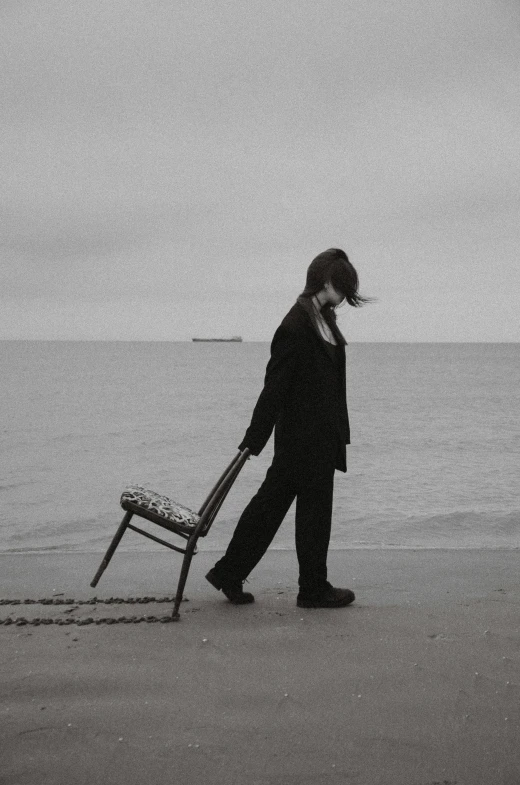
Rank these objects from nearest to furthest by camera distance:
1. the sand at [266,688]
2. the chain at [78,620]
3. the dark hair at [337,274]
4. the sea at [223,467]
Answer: the sand at [266,688] < the chain at [78,620] < the dark hair at [337,274] < the sea at [223,467]

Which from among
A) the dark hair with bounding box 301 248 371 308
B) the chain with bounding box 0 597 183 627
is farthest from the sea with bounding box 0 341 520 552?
the dark hair with bounding box 301 248 371 308

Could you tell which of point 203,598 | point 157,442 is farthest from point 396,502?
point 157,442

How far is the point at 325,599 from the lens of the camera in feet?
14.0

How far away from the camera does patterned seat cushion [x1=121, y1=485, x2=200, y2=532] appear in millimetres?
4004

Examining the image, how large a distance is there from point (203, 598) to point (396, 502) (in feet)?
19.5

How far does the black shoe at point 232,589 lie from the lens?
4324 mm

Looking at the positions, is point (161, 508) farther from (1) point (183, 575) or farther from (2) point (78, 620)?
(2) point (78, 620)

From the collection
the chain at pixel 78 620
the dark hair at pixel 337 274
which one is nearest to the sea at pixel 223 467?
the chain at pixel 78 620

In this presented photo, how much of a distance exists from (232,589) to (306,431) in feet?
3.30

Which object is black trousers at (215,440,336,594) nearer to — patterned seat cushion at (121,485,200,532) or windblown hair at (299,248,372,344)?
patterned seat cushion at (121,485,200,532)

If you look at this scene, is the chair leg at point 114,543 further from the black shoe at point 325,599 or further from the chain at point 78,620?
the black shoe at point 325,599

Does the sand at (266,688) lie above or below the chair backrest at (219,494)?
below

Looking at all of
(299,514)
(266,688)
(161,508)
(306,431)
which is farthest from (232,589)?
(266,688)

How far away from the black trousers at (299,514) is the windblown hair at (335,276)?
32.1 inches
